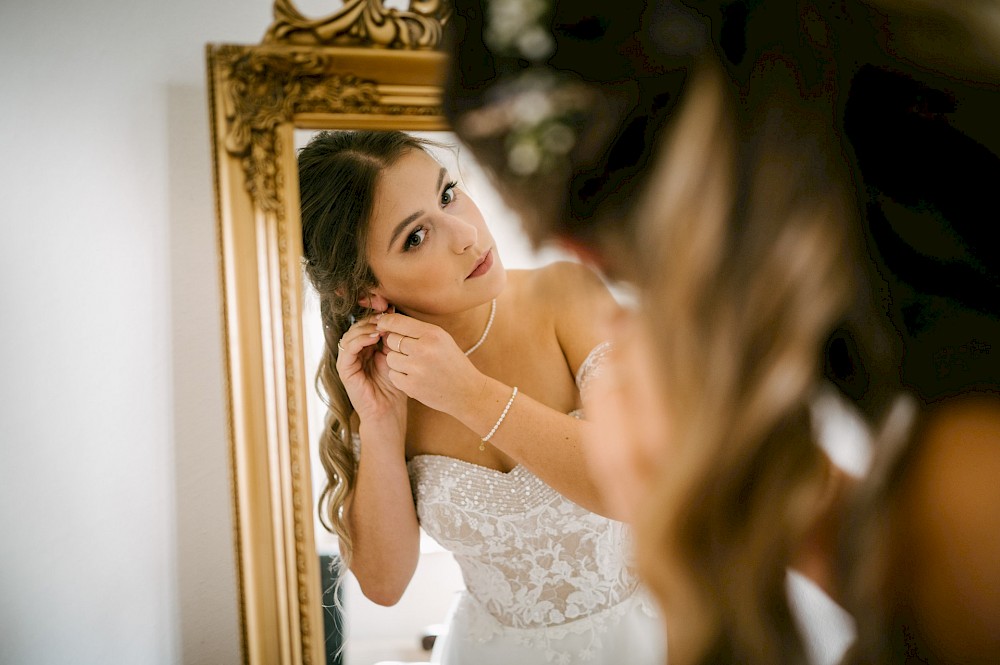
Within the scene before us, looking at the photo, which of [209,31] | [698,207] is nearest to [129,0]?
[209,31]

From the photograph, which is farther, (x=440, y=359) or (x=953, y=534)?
(x=440, y=359)

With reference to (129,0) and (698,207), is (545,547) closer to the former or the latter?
(698,207)

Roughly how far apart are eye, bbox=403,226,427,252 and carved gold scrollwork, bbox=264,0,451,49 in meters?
0.24

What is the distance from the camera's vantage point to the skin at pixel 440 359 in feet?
2.49

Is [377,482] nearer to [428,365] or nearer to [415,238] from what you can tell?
[428,365]

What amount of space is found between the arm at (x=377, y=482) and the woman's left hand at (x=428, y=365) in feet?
0.06

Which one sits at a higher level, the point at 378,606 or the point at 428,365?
the point at 428,365

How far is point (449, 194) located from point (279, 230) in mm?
209

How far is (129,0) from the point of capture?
0.87m

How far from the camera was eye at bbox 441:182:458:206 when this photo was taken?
0.76 m

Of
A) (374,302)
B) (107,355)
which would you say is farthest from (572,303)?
(107,355)

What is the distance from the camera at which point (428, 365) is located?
77 centimetres

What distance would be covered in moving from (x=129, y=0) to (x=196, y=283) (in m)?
0.38

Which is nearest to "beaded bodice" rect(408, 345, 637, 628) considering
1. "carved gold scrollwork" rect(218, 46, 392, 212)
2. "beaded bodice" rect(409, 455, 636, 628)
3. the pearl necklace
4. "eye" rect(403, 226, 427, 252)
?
"beaded bodice" rect(409, 455, 636, 628)
